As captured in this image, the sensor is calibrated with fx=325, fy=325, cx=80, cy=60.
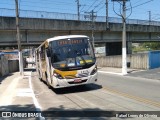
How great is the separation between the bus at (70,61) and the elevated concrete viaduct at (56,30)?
80.0 feet

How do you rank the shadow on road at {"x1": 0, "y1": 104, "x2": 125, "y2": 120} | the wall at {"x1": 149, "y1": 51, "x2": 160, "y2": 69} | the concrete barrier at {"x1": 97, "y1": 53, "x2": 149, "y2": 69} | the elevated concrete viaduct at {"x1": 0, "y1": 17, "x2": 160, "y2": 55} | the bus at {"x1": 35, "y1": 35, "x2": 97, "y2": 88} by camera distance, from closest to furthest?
the shadow on road at {"x1": 0, "y1": 104, "x2": 125, "y2": 120} → the bus at {"x1": 35, "y1": 35, "x2": 97, "y2": 88} → the wall at {"x1": 149, "y1": 51, "x2": 160, "y2": 69} → the concrete barrier at {"x1": 97, "y1": 53, "x2": 149, "y2": 69} → the elevated concrete viaduct at {"x1": 0, "y1": 17, "x2": 160, "y2": 55}

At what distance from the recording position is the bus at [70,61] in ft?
55.1

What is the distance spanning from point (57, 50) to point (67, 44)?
63 cm

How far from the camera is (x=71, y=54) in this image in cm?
1709

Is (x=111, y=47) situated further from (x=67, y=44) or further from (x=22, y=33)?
(x=67, y=44)

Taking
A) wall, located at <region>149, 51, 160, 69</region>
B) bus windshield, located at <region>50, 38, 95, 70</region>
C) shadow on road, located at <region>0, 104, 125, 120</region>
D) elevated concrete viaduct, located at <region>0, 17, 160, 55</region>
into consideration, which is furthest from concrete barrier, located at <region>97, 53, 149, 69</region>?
shadow on road, located at <region>0, 104, 125, 120</region>

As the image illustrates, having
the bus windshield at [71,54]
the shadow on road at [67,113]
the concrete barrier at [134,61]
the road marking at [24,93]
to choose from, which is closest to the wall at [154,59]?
the concrete barrier at [134,61]

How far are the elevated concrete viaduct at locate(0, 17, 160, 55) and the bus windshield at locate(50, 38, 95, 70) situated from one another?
80.1ft

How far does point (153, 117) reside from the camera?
9.77 metres

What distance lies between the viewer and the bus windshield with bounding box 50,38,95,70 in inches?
664

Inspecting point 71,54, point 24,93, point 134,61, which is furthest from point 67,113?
point 134,61

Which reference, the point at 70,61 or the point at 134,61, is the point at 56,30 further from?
the point at 70,61

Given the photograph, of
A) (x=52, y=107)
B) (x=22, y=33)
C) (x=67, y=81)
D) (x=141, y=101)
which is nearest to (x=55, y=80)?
(x=67, y=81)

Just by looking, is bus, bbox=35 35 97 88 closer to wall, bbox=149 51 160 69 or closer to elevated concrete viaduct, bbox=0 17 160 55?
wall, bbox=149 51 160 69
